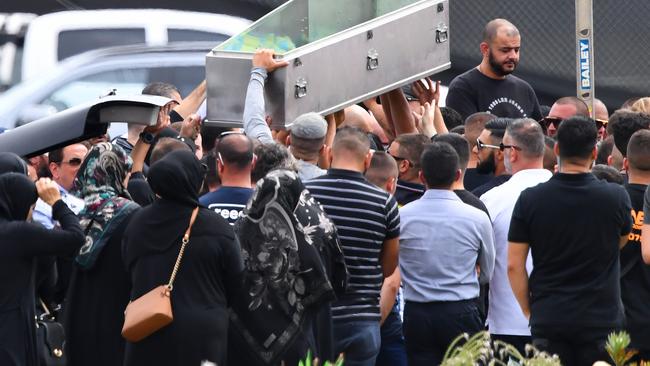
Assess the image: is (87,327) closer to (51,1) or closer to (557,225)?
(557,225)

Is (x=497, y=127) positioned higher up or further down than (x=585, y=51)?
further down

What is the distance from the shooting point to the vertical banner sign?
9320 mm

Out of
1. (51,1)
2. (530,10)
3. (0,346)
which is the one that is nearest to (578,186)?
(0,346)

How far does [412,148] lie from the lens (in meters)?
8.16

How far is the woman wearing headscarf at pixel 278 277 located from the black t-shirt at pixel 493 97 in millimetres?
3481

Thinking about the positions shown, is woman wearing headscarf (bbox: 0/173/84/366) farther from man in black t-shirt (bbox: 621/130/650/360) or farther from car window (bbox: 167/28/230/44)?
car window (bbox: 167/28/230/44)

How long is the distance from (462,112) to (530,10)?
1479 mm

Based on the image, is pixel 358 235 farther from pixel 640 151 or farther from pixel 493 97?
pixel 493 97

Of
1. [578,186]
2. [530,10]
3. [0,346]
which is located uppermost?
[530,10]

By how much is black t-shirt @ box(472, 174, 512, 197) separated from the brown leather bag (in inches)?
85.7

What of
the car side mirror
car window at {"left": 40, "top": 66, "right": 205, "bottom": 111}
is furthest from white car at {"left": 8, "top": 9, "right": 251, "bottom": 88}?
the car side mirror

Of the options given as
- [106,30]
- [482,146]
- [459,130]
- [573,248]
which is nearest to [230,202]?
[573,248]

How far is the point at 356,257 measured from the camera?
283 inches

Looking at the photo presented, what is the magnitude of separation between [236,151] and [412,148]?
132 centimetres
